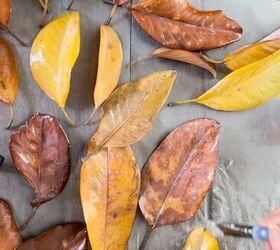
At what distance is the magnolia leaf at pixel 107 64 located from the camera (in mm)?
490

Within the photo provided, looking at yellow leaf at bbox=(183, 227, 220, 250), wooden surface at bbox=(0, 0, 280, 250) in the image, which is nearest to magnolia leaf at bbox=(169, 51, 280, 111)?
wooden surface at bbox=(0, 0, 280, 250)

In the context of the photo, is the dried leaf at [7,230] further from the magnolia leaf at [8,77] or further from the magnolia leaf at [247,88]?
the magnolia leaf at [247,88]

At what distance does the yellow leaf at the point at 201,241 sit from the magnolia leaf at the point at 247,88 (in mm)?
125

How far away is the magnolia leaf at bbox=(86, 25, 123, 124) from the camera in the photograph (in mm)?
490

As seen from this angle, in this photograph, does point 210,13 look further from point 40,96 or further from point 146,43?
point 40,96

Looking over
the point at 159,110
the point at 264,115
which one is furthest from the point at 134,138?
the point at 264,115

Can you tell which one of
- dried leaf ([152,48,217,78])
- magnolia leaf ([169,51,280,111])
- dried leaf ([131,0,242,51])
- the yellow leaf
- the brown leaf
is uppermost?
dried leaf ([131,0,242,51])

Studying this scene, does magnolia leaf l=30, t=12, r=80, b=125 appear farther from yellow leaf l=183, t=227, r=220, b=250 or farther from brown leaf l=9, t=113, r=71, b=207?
yellow leaf l=183, t=227, r=220, b=250

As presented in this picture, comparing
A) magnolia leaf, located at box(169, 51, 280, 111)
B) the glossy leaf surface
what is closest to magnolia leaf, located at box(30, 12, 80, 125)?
the glossy leaf surface

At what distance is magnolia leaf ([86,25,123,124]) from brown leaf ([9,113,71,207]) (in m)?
0.04

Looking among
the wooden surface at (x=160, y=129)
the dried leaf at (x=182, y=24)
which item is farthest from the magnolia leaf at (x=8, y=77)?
the dried leaf at (x=182, y=24)

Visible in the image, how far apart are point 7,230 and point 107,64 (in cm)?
18

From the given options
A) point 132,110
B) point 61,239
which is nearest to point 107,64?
point 132,110

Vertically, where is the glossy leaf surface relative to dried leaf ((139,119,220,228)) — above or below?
above
